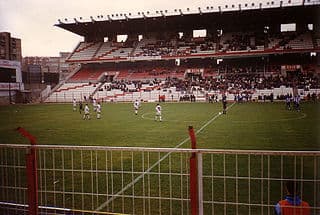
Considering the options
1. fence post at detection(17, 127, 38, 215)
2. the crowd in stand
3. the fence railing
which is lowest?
the fence railing

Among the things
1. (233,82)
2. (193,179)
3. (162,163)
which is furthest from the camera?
(233,82)

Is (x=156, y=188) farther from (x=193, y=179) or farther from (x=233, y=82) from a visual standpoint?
(x=233, y=82)

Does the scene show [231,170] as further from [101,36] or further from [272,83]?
[101,36]

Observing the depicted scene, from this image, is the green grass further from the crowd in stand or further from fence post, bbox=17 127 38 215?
the crowd in stand

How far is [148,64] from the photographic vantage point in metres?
59.1

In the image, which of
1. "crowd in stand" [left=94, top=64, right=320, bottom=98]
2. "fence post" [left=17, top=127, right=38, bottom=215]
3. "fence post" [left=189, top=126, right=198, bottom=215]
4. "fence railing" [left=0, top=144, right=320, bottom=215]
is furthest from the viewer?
"crowd in stand" [left=94, top=64, right=320, bottom=98]

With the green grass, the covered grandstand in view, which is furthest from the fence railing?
the covered grandstand

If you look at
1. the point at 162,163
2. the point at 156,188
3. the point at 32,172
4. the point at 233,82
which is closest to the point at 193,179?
the point at 32,172

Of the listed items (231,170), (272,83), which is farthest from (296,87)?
(231,170)

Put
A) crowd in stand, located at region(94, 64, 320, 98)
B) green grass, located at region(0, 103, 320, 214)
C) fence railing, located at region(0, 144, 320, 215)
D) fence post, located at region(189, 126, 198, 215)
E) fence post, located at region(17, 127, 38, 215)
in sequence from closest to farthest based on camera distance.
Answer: fence post, located at region(189, 126, 198, 215)
fence post, located at region(17, 127, 38, 215)
fence railing, located at region(0, 144, 320, 215)
green grass, located at region(0, 103, 320, 214)
crowd in stand, located at region(94, 64, 320, 98)

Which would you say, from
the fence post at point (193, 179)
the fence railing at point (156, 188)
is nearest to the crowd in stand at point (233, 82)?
the fence railing at point (156, 188)

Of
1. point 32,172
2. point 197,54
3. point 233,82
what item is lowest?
point 32,172

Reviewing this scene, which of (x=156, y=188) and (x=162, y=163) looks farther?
(x=162, y=163)

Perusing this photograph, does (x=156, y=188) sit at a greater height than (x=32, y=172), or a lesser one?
lesser
